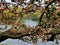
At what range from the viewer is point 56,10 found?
432 cm

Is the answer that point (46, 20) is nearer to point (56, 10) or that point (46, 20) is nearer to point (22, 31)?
point (56, 10)

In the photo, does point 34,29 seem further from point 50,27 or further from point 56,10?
point 56,10

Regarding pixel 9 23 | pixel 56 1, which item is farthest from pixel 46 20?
pixel 9 23

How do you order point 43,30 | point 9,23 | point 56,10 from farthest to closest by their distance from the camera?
point 9,23 < point 56,10 < point 43,30

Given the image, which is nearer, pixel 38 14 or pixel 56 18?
pixel 56 18

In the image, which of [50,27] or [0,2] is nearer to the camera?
[50,27]

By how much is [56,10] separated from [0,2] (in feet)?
3.76

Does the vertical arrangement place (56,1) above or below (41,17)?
above

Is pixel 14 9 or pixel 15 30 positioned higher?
pixel 14 9

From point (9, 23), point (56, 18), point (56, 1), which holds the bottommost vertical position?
point (9, 23)

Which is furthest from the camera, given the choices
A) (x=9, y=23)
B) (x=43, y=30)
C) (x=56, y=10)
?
(x=9, y=23)

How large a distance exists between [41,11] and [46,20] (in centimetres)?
20

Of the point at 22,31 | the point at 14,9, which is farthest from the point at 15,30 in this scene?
the point at 14,9

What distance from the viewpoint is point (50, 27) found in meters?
4.19
